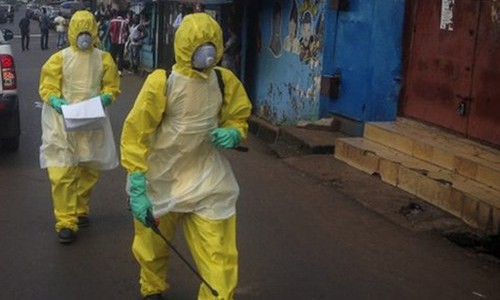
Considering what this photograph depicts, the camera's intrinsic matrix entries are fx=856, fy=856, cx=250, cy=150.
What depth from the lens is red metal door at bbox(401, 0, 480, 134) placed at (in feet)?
28.9

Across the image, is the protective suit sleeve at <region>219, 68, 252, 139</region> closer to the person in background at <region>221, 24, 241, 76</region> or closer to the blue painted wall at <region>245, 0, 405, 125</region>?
the blue painted wall at <region>245, 0, 405, 125</region>

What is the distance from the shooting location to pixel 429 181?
25.9 feet

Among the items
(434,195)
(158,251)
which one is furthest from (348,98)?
(158,251)

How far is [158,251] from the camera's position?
4906 millimetres

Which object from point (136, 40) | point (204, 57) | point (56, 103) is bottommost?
point (136, 40)

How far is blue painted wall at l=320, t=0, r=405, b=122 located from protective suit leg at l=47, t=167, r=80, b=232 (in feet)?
15.9

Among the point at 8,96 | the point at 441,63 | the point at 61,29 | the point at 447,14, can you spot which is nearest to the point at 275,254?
the point at 441,63

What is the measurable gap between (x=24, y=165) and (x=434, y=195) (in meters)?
4.74

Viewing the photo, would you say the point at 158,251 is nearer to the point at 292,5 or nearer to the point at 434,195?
the point at 434,195

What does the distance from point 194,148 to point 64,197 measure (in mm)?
→ 2244

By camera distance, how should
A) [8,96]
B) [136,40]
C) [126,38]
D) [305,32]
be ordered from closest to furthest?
[8,96], [305,32], [136,40], [126,38]

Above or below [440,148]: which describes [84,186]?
below

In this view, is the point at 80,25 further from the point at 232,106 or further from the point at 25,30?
the point at 25,30

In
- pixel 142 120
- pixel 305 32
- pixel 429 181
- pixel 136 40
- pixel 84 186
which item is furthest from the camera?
pixel 136 40
